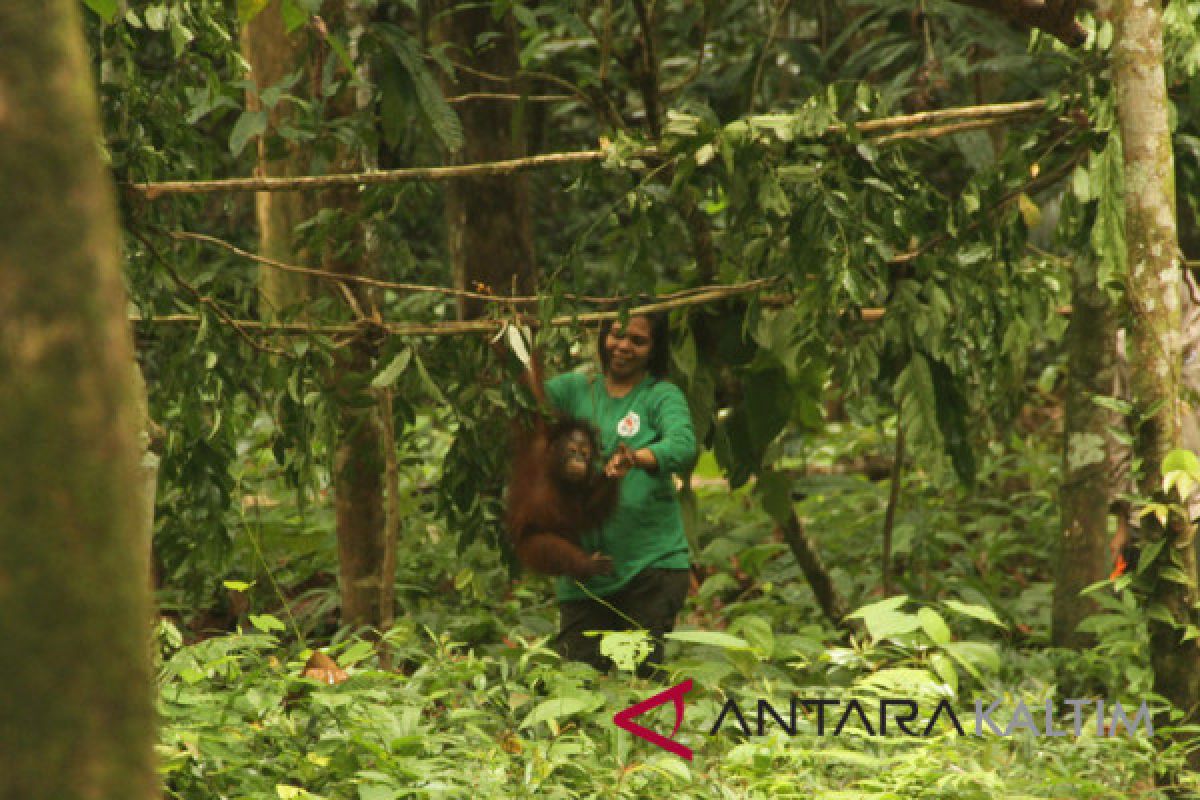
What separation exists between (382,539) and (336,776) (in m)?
2.10

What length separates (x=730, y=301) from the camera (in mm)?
4977

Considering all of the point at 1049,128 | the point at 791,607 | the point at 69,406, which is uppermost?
the point at 1049,128

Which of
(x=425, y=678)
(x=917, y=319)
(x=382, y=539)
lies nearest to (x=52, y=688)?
(x=425, y=678)

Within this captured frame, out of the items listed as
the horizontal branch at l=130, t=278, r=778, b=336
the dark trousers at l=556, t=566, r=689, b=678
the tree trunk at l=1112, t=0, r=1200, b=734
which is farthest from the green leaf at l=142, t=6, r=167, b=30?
the tree trunk at l=1112, t=0, r=1200, b=734

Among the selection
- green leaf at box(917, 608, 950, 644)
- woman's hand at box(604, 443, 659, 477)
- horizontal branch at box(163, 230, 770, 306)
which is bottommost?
green leaf at box(917, 608, 950, 644)

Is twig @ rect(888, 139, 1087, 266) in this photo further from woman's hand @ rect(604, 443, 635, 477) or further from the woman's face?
woman's hand @ rect(604, 443, 635, 477)

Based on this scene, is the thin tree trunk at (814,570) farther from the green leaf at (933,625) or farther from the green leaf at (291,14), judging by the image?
the green leaf at (291,14)

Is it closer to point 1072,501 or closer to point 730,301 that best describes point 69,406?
point 730,301

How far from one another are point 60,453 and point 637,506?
3723 millimetres

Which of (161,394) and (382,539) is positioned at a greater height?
(161,394)

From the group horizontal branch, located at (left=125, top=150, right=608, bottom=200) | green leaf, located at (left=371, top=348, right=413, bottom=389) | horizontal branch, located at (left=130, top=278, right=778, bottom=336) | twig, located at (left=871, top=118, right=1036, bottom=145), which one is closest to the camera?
horizontal branch, located at (left=125, top=150, right=608, bottom=200)

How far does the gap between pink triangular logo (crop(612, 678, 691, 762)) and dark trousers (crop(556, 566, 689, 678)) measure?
107cm

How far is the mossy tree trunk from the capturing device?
477cm

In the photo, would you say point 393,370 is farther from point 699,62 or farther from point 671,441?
point 699,62
